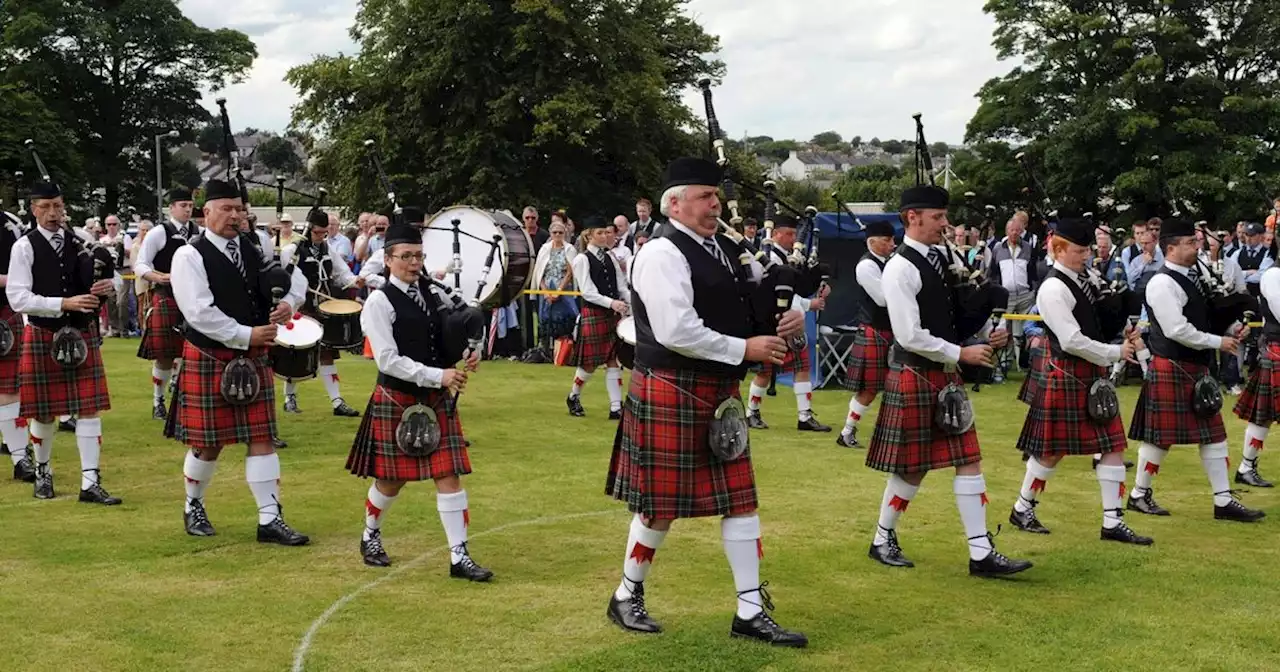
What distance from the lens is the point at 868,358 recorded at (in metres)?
9.22

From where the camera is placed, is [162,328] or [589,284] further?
[589,284]

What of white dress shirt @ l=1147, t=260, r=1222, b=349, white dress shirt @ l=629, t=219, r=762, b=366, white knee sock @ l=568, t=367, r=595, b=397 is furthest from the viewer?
white knee sock @ l=568, t=367, r=595, b=397

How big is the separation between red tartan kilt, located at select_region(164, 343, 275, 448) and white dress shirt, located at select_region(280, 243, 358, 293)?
2041 millimetres

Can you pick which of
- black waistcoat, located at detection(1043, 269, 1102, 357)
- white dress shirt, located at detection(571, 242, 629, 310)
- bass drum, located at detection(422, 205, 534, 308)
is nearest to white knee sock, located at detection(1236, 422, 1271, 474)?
black waistcoat, located at detection(1043, 269, 1102, 357)

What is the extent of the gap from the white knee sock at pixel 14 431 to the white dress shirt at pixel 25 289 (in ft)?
3.13

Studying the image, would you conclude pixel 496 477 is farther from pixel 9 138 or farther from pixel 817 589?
pixel 9 138

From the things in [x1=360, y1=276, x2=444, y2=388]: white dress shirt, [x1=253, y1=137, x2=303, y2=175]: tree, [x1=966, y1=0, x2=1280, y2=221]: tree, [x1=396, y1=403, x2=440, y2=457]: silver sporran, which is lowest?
[x1=396, y1=403, x2=440, y2=457]: silver sporran

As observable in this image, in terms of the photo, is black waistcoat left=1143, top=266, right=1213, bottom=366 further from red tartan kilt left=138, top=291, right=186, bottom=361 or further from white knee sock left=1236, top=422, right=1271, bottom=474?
red tartan kilt left=138, top=291, right=186, bottom=361

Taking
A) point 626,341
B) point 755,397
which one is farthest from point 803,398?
point 626,341

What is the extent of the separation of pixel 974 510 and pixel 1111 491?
1098mm

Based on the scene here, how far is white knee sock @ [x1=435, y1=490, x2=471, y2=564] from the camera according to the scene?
222 inches

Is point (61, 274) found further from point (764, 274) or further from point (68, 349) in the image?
point (764, 274)

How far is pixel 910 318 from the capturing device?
5.66 metres

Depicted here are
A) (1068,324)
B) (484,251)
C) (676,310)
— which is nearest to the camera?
(676,310)
